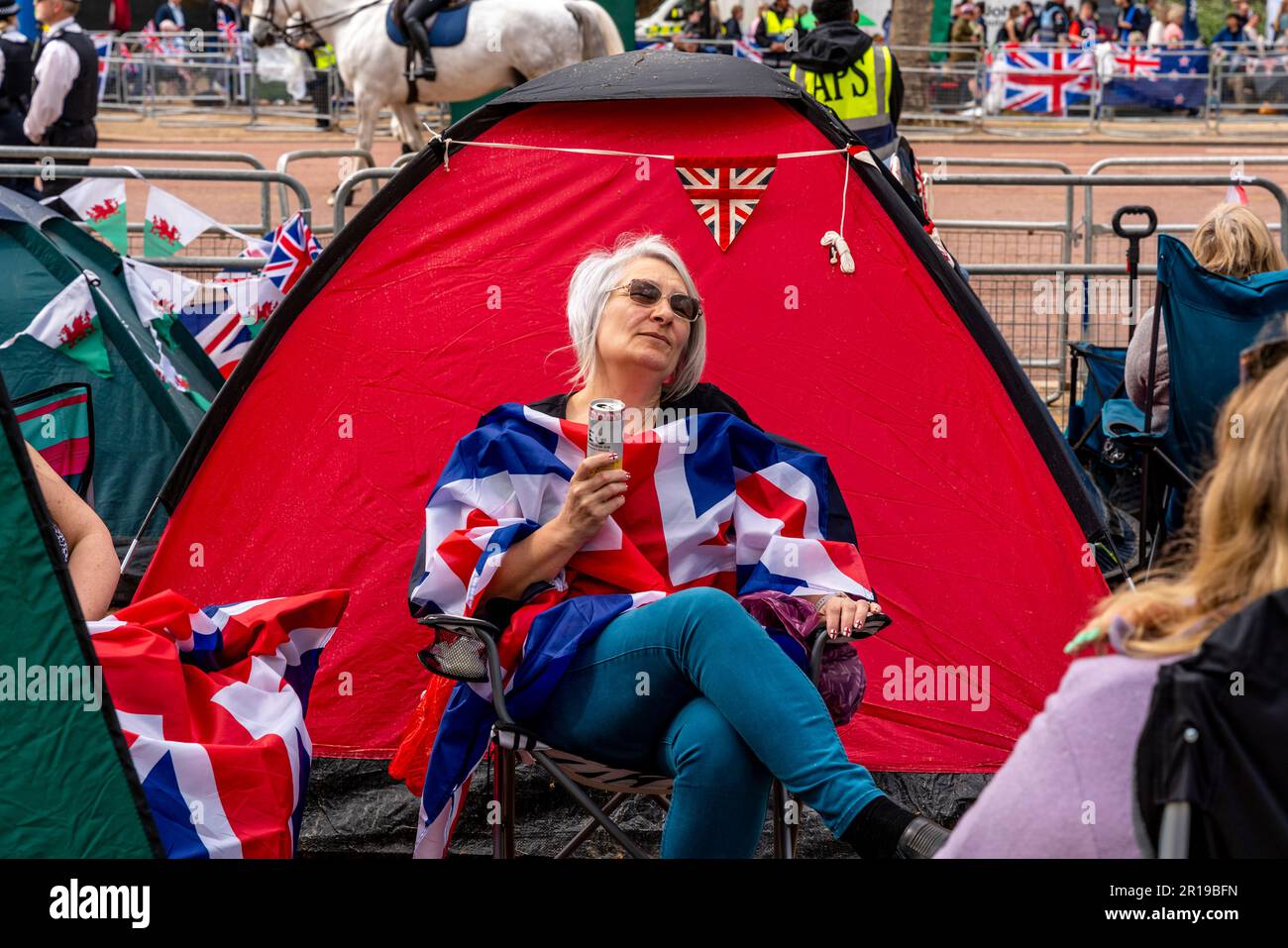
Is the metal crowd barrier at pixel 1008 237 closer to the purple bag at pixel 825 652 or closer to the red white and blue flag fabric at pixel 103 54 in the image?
the purple bag at pixel 825 652

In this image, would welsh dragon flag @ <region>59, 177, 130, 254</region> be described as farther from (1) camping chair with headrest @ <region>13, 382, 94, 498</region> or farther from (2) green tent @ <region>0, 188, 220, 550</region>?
(1) camping chair with headrest @ <region>13, 382, 94, 498</region>

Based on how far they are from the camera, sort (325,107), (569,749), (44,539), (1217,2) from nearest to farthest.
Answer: (44,539) < (569,749) < (325,107) < (1217,2)

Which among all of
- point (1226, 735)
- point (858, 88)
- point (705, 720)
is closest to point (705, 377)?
point (705, 720)

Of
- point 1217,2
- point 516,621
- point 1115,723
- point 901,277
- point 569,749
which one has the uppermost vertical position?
point 1217,2

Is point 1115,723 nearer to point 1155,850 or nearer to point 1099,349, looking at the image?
point 1155,850

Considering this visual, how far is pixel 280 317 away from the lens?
4.11m

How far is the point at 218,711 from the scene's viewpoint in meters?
2.78

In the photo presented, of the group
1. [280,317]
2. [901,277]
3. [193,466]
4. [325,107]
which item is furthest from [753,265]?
[325,107]

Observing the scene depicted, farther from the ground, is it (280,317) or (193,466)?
(280,317)

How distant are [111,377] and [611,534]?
2647 mm

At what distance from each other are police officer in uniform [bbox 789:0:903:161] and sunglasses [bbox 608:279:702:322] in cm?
451

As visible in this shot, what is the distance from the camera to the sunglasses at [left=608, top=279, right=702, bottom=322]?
330cm

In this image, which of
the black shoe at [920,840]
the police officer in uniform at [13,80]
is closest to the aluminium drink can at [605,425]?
Answer: the black shoe at [920,840]

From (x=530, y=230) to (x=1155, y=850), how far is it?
9.02ft
